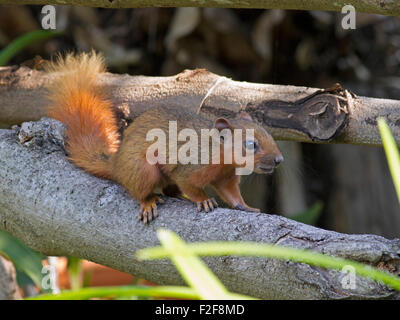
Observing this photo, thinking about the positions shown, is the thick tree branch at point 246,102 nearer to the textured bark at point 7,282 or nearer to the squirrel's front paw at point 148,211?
the squirrel's front paw at point 148,211

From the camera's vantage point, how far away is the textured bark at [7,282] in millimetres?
2600

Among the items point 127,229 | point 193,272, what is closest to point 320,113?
point 127,229

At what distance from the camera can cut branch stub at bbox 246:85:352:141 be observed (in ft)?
6.68

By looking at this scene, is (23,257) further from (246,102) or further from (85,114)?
(246,102)

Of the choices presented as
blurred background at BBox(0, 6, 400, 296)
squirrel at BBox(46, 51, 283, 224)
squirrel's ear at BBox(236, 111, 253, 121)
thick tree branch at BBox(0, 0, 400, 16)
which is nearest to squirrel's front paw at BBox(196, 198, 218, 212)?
squirrel at BBox(46, 51, 283, 224)

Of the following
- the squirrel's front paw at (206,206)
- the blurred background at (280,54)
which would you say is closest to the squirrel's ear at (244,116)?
the squirrel's front paw at (206,206)

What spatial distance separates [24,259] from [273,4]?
5.07 ft

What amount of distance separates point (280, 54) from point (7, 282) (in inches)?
101

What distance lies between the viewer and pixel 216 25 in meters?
3.96

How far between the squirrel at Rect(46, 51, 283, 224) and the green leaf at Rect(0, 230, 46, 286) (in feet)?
2.00

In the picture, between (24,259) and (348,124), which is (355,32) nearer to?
(348,124)

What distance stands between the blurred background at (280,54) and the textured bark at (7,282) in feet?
4.27

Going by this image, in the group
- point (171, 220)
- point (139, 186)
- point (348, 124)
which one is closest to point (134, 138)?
point (139, 186)

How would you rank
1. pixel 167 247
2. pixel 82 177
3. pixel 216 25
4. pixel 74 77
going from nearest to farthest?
pixel 167 247 → pixel 82 177 → pixel 74 77 → pixel 216 25
